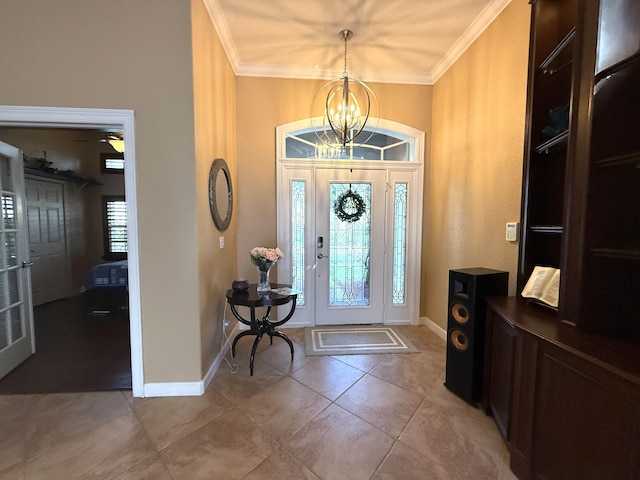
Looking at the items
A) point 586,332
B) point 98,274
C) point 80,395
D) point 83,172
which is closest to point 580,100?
point 586,332

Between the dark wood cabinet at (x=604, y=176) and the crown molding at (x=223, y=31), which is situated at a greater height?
Answer: the crown molding at (x=223, y=31)

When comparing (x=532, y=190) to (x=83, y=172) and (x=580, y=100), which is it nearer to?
(x=580, y=100)

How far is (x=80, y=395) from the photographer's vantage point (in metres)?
2.13

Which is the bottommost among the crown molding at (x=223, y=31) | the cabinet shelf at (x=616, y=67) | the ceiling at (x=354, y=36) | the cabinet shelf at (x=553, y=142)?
the cabinet shelf at (x=553, y=142)

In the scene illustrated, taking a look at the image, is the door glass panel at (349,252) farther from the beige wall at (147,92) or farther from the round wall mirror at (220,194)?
the beige wall at (147,92)

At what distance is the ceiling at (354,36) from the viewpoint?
231 centimetres

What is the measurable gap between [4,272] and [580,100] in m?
4.19

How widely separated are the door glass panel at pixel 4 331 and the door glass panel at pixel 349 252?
3075 mm

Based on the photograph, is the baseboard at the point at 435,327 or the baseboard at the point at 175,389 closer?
the baseboard at the point at 175,389

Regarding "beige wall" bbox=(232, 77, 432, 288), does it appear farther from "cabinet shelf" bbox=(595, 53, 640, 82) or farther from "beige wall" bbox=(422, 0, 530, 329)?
"cabinet shelf" bbox=(595, 53, 640, 82)

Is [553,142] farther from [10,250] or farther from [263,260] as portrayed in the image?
[10,250]

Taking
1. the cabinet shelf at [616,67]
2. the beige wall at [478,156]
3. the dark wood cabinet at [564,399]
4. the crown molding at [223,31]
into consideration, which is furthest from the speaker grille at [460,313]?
the crown molding at [223,31]

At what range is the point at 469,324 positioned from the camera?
1.97 m

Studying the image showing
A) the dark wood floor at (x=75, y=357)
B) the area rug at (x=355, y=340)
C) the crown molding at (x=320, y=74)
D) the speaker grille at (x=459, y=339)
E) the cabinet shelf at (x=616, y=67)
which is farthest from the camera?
the crown molding at (x=320, y=74)
